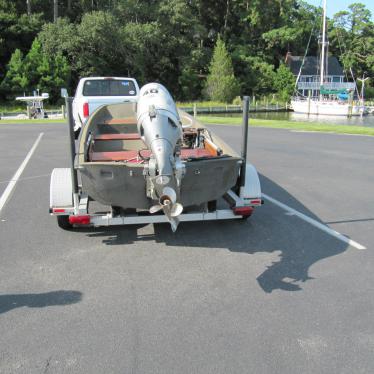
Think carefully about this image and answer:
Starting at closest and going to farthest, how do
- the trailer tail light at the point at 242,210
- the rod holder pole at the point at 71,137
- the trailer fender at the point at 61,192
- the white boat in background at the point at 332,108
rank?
1. the rod holder pole at the point at 71,137
2. the trailer fender at the point at 61,192
3. the trailer tail light at the point at 242,210
4. the white boat in background at the point at 332,108

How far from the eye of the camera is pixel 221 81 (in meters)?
59.7

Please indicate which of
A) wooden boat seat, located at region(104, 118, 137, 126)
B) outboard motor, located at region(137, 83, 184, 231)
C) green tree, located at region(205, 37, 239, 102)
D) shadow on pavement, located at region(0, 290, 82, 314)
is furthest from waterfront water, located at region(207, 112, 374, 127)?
shadow on pavement, located at region(0, 290, 82, 314)

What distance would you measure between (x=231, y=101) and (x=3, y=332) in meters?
58.7

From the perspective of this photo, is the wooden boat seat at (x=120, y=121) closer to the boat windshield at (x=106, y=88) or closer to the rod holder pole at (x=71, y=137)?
the rod holder pole at (x=71, y=137)

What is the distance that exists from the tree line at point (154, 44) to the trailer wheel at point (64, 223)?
160 feet

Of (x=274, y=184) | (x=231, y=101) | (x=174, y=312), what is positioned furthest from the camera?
(x=231, y=101)

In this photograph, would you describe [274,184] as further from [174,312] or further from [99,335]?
[99,335]

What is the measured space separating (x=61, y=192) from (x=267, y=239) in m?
2.67

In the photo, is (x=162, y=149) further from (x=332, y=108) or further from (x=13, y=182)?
(x=332, y=108)

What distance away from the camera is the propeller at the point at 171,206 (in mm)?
4180

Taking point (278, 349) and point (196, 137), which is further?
point (196, 137)

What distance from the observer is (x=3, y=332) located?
11.5 ft

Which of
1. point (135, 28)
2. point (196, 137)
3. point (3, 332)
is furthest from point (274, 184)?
point (135, 28)

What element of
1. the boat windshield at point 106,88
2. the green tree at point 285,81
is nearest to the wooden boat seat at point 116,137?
the boat windshield at point 106,88
